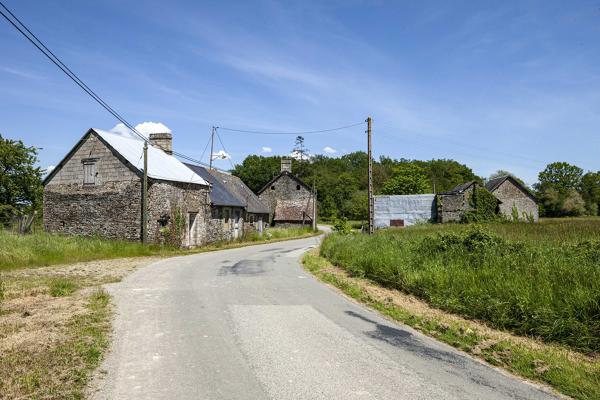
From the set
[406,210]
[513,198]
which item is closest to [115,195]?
[406,210]

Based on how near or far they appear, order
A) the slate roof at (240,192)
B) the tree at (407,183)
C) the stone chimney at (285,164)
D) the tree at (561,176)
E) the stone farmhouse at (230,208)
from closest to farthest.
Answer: the stone farmhouse at (230,208) < the slate roof at (240,192) < the stone chimney at (285,164) < the tree at (407,183) < the tree at (561,176)

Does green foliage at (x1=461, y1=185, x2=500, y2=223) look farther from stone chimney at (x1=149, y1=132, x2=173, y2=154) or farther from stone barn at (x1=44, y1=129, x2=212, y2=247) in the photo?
stone chimney at (x1=149, y1=132, x2=173, y2=154)

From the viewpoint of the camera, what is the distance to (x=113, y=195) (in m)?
24.1

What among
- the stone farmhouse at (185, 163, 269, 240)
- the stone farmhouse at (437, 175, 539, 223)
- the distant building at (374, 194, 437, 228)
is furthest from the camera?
the distant building at (374, 194, 437, 228)

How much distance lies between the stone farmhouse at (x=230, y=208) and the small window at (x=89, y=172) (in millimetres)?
7519

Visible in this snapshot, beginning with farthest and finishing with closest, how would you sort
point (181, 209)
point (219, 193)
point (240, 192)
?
1. point (240, 192)
2. point (219, 193)
3. point (181, 209)

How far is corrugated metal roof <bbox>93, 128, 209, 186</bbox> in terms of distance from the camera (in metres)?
24.3

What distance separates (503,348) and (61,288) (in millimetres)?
9643

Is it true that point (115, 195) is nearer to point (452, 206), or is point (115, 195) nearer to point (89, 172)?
point (89, 172)

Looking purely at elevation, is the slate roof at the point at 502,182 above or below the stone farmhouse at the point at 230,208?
above

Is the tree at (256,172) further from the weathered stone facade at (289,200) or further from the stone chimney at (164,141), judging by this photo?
the stone chimney at (164,141)

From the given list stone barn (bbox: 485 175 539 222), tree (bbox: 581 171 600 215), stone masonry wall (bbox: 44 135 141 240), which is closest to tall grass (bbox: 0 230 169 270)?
stone masonry wall (bbox: 44 135 141 240)

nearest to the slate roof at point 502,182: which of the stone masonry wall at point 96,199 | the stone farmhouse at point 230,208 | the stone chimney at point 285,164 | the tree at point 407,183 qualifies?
the stone chimney at point 285,164

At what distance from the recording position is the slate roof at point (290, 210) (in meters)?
51.4
